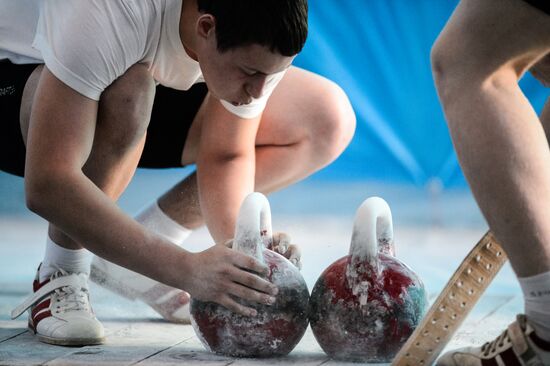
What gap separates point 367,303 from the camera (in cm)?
158

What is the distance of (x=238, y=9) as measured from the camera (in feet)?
5.53

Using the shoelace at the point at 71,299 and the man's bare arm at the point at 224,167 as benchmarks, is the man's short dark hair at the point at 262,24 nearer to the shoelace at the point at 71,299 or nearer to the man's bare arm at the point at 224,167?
the man's bare arm at the point at 224,167

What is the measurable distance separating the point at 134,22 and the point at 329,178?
2.42m

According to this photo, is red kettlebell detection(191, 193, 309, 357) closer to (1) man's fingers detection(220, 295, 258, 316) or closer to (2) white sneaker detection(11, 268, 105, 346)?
(1) man's fingers detection(220, 295, 258, 316)

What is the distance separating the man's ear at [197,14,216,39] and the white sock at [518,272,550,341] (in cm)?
71

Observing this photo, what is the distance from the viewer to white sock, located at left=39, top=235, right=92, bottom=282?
1.93 m

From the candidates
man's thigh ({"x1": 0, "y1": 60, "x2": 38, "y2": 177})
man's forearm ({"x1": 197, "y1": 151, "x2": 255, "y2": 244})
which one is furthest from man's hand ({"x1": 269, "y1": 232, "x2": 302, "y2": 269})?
man's thigh ({"x1": 0, "y1": 60, "x2": 38, "y2": 177})

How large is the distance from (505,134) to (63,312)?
923mm

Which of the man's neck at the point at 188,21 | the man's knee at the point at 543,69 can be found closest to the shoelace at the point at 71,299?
the man's neck at the point at 188,21

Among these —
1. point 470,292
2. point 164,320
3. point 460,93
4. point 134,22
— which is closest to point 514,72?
point 460,93

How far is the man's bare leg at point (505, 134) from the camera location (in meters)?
1.33

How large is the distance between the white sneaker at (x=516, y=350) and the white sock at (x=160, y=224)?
0.98m

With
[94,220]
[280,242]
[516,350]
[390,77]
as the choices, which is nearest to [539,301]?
[516,350]

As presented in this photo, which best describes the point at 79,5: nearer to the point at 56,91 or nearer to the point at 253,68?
the point at 56,91
